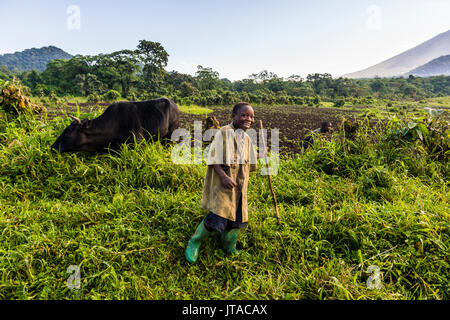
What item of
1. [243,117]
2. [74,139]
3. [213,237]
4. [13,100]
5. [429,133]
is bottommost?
[213,237]

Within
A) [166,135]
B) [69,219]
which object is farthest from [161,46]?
[69,219]

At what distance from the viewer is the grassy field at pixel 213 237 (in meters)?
1.65

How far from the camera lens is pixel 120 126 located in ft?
12.3

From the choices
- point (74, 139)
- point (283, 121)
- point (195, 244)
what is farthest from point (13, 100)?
point (283, 121)

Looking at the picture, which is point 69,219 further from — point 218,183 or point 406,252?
point 406,252

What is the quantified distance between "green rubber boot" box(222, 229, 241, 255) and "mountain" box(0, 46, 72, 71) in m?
151

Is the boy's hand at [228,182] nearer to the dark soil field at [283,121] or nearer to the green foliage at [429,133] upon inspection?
the green foliage at [429,133]

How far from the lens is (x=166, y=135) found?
455cm

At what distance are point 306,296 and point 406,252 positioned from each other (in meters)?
1.01

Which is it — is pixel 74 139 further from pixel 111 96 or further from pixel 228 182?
pixel 111 96

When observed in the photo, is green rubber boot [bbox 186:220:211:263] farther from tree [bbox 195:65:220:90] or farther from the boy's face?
tree [bbox 195:65:220:90]

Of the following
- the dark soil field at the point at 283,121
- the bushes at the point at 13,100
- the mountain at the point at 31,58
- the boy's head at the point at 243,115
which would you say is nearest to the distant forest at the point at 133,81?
the dark soil field at the point at 283,121

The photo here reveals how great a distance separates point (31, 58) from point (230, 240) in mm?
178302

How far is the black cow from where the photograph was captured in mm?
3365
